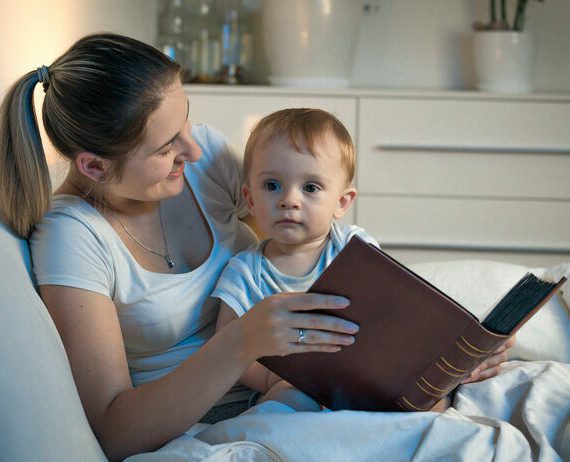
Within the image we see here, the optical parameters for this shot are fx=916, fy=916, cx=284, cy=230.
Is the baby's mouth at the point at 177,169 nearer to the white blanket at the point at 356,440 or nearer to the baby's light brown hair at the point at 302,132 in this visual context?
the baby's light brown hair at the point at 302,132

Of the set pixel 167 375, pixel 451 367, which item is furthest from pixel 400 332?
pixel 167 375

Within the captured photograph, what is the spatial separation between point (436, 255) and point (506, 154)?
0.46 metres

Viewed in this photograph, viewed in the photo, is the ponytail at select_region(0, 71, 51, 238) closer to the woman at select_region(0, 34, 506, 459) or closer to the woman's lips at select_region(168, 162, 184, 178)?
the woman at select_region(0, 34, 506, 459)

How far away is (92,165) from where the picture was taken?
4.53ft

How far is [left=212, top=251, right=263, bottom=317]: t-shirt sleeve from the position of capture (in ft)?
4.66

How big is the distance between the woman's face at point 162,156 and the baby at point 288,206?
0.14 metres

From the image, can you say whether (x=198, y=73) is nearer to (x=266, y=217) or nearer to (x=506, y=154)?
(x=506, y=154)

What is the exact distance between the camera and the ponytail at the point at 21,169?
4.25 ft

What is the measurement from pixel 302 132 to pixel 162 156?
0.24 meters

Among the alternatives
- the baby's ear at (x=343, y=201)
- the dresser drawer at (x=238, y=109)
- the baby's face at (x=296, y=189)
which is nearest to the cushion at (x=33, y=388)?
the baby's face at (x=296, y=189)

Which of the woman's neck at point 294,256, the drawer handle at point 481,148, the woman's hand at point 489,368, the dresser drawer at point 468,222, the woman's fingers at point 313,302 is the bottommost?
the dresser drawer at point 468,222

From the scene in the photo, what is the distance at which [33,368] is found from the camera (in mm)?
1011

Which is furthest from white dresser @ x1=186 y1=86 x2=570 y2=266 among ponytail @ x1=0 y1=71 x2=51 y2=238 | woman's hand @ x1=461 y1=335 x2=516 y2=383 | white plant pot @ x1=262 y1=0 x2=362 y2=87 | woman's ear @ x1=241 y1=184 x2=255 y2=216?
ponytail @ x1=0 y1=71 x2=51 y2=238

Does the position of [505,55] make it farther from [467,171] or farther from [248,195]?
[248,195]
